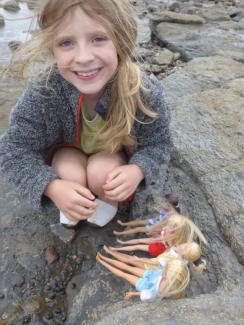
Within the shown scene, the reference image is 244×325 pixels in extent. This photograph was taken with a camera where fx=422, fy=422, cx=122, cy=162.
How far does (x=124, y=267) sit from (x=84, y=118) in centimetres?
92

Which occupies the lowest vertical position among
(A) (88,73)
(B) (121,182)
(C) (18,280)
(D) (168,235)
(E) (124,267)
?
(C) (18,280)

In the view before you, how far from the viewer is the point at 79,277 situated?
2.51 meters

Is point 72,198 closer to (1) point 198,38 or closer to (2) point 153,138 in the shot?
(2) point 153,138

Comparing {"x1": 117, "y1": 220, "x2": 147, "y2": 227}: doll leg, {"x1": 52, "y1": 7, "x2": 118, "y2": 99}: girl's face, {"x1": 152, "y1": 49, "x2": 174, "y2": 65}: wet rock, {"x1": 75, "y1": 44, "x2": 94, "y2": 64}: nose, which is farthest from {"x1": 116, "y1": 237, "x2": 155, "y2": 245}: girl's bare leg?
{"x1": 152, "y1": 49, "x2": 174, "y2": 65}: wet rock

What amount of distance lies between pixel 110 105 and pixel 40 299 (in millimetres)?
1193

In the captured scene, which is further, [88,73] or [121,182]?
[121,182]

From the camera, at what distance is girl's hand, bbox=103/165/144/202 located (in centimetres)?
245

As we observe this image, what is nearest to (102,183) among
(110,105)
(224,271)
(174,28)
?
(110,105)

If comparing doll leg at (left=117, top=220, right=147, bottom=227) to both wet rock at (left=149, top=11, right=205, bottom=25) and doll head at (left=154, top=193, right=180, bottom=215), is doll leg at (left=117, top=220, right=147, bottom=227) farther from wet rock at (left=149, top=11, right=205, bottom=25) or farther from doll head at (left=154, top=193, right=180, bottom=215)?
wet rock at (left=149, top=11, right=205, bottom=25)

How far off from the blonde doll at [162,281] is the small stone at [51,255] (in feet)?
2.04

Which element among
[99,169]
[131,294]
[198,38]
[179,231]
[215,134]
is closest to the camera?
[131,294]

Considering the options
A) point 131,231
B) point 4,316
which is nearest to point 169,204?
point 131,231

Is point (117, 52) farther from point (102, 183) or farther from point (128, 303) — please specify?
point (128, 303)

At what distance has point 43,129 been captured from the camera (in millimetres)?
2576
